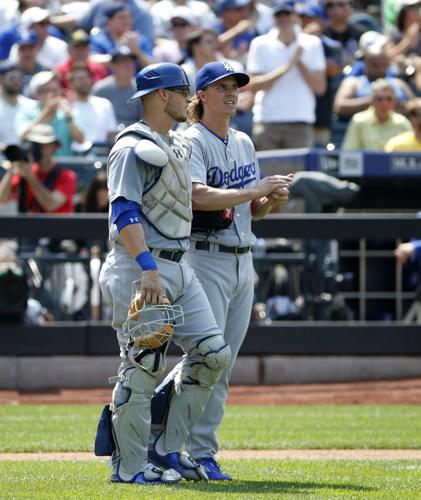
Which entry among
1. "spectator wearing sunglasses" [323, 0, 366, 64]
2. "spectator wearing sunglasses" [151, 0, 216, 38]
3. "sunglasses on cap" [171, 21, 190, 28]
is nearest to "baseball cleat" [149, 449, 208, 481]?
"sunglasses on cap" [171, 21, 190, 28]

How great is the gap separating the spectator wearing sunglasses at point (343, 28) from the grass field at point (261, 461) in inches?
280

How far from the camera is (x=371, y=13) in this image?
19.8 metres

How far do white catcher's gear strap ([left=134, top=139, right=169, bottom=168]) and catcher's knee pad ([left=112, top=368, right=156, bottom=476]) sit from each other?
971 millimetres

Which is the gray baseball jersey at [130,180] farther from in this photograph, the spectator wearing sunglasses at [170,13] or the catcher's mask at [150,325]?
the spectator wearing sunglasses at [170,13]

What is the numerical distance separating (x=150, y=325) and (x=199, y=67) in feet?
28.7

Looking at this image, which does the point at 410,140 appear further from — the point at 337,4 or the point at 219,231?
the point at 219,231

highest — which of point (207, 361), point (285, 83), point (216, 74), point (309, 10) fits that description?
point (309, 10)

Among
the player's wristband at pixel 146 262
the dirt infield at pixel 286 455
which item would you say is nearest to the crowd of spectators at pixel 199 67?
the dirt infield at pixel 286 455

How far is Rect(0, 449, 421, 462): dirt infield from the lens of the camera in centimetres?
728

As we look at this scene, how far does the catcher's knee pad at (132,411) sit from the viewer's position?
5.69m

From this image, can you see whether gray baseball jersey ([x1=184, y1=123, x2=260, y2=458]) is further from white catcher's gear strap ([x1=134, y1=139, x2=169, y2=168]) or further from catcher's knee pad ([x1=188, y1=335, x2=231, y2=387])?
white catcher's gear strap ([x1=134, y1=139, x2=169, y2=168])

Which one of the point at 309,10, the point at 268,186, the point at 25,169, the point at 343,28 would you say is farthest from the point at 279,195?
the point at 343,28

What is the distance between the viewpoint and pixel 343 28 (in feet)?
53.2

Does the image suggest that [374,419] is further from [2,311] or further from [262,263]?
[2,311]
